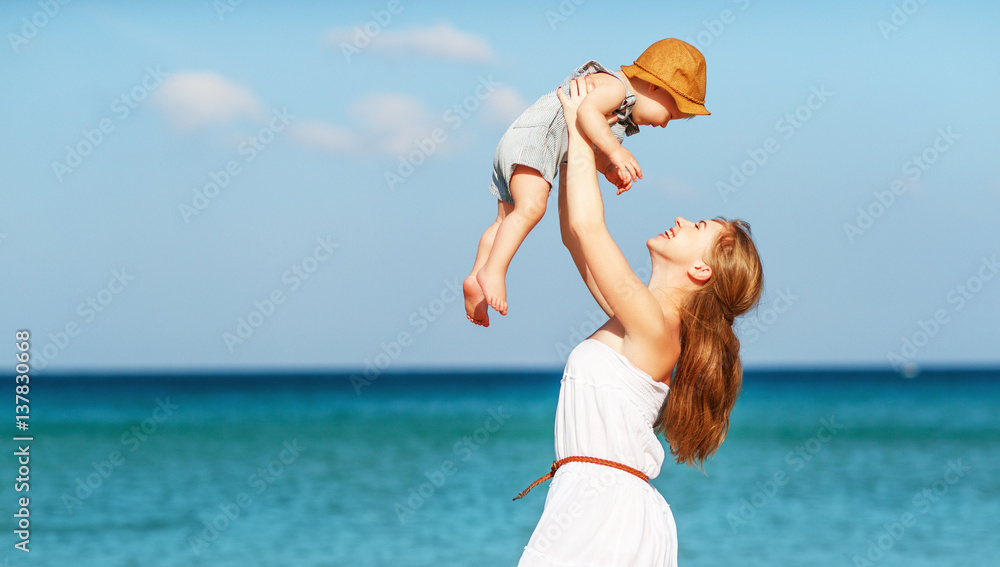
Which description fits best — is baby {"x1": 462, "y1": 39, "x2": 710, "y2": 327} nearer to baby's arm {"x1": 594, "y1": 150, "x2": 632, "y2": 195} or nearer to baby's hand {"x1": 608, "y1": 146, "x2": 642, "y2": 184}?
baby's arm {"x1": 594, "y1": 150, "x2": 632, "y2": 195}

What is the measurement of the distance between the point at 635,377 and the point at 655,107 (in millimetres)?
874

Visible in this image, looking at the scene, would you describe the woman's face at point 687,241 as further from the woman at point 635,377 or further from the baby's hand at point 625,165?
the baby's hand at point 625,165

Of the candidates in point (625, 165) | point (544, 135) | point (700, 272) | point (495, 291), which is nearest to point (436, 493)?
point (495, 291)

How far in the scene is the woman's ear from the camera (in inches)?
109

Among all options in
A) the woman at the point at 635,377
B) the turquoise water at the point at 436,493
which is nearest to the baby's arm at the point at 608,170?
the woman at the point at 635,377

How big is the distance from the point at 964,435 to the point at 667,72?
2211cm

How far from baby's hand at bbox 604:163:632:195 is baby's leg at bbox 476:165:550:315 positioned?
0.21 m

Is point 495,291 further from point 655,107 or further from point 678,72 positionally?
point 678,72

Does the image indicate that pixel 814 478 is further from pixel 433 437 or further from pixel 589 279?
pixel 589 279

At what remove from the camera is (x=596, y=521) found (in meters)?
2.61

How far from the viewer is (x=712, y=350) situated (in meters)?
2.83

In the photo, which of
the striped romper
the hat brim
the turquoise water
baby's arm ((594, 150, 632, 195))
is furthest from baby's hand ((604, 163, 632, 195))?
the turquoise water

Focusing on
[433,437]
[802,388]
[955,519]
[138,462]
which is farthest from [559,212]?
[802,388]

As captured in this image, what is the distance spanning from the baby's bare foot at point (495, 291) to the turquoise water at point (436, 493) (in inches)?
262
